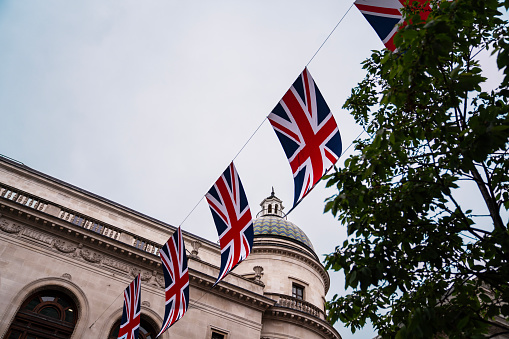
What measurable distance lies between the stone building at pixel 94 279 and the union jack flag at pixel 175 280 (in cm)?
713

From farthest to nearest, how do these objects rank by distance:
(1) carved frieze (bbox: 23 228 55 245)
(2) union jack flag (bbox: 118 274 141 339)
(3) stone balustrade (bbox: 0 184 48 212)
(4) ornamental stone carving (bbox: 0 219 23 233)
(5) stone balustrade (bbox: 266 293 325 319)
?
(5) stone balustrade (bbox: 266 293 325 319) < (3) stone balustrade (bbox: 0 184 48 212) < (1) carved frieze (bbox: 23 228 55 245) < (4) ornamental stone carving (bbox: 0 219 23 233) < (2) union jack flag (bbox: 118 274 141 339)

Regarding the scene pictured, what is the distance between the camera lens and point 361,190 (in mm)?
7266

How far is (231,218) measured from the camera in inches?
451

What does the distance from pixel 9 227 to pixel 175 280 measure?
34.2 feet

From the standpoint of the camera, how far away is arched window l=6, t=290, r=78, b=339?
56.6 ft

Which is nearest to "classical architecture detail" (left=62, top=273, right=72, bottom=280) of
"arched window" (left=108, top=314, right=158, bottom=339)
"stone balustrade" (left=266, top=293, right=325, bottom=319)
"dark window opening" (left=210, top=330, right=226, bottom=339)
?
"arched window" (left=108, top=314, right=158, bottom=339)

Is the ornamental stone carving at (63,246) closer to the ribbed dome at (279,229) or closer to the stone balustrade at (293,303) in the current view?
the stone balustrade at (293,303)

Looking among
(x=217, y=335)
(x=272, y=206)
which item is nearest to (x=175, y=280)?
(x=217, y=335)

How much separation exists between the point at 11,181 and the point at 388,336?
22.7 m

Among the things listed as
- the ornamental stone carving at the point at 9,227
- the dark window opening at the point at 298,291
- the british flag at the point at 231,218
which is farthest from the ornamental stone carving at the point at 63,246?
the dark window opening at the point at 298,291

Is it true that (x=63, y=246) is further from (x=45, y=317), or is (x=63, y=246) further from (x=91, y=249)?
(x=45, y=317)

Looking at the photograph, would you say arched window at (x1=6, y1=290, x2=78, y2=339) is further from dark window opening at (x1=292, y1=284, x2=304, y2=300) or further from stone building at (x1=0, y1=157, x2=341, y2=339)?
dark window opening at (x1=292, y1=284, x2=304, y2=300)

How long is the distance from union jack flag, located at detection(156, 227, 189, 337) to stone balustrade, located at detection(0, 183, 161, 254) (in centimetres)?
838

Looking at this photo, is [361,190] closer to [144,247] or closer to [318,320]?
[144,247]
